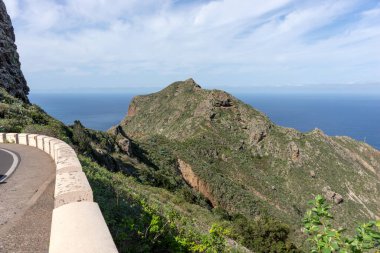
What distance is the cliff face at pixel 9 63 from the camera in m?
Result: 40.1

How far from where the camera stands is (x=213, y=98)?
249 ft

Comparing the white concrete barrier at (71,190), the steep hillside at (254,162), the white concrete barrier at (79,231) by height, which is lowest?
the steep hillside at (254,162)

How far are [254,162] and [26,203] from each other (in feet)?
188

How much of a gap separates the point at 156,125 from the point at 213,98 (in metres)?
18.1

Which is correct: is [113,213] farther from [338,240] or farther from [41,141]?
[41,141]

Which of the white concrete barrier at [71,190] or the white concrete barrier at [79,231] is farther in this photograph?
the white concrete barrier at [71,190]

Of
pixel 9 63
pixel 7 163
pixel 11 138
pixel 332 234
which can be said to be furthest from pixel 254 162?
pixel 332 234

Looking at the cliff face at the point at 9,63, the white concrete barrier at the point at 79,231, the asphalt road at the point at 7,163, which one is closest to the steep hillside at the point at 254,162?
the cliff face at the point at 9,63

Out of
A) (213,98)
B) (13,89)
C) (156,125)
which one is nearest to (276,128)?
(213,98)

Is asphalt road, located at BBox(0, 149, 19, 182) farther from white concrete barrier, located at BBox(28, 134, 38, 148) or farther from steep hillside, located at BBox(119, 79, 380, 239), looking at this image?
steep hillside, located at BBox(119, 79, 380, 239)

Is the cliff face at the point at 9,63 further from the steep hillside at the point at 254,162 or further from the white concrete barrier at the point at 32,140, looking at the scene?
the white concrete barrier at the point at 32,140

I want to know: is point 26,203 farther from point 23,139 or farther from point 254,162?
point 254,162

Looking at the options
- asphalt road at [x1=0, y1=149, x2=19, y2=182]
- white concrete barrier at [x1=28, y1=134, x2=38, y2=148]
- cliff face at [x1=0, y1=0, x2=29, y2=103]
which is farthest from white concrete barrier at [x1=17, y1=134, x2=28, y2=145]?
cliff face at [x1=0, y1=0, x2=29, y2=103]

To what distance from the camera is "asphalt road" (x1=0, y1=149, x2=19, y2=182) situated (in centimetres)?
1163
